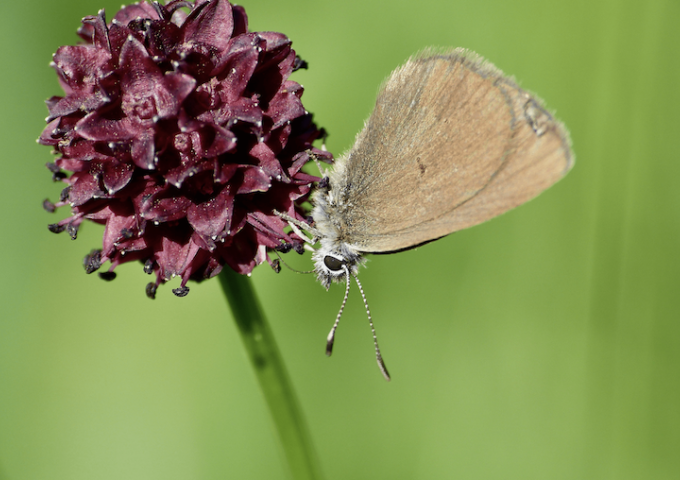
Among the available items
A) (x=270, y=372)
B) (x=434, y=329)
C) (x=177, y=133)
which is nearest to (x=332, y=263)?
(x=270, y=372)

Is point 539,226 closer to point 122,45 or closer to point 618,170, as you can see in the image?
point 618,170

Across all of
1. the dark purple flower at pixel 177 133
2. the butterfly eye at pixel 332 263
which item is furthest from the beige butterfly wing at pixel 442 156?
the dark purple flower at pixel 177 133

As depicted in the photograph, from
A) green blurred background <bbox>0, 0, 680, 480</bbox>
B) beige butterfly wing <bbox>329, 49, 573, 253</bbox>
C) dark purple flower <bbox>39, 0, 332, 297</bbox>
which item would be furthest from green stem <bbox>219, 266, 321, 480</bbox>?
green blurred background <bbox>0, 0, 680, 480</bbox>

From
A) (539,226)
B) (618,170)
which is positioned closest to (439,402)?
(539,226)

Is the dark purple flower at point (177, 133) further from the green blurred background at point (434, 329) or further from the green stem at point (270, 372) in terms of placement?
the green blurred background at point (434, 329)

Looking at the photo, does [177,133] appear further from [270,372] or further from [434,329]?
[434,329]

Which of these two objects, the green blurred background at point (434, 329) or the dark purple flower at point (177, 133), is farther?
the green blurred background at point (434, 329)

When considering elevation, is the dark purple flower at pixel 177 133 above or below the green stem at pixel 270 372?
above
